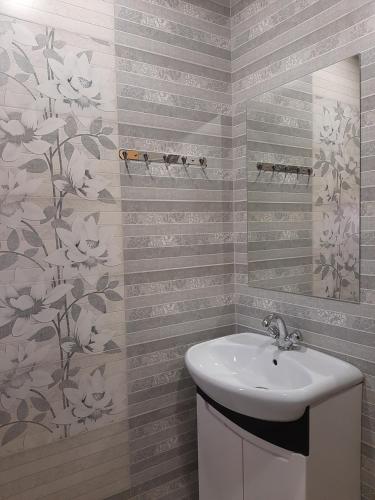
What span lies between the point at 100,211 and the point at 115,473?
1.13m

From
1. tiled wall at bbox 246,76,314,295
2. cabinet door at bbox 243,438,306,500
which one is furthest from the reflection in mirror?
cabinet door at bbox 243,438,306,500

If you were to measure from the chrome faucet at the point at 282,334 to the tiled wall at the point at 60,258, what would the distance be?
0.65 meters

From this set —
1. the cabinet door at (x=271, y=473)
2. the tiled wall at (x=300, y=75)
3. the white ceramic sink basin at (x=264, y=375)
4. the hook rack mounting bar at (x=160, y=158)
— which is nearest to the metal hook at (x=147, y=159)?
the hook rack mounting bar at (x=160, y=158)

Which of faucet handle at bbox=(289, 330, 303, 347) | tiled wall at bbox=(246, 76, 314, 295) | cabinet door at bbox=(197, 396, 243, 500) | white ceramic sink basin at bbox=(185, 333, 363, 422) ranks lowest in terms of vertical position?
cabinet door at bbox=(197, 396, 243, 500)

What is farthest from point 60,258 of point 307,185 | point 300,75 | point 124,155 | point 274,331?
point 300,75

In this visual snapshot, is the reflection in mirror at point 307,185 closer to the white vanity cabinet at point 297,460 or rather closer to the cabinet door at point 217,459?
the white vanity cabinet at point 297,460

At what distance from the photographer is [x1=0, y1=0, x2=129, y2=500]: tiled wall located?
131cm

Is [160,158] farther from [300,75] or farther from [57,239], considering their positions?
[300,75]

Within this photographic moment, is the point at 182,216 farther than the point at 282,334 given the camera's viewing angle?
Yes

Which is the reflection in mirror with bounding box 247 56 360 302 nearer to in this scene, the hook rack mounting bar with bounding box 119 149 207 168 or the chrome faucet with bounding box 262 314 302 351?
the chrome faucet with bounding box 262 314 302 351

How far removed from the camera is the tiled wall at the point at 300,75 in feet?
4.19

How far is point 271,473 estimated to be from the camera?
4.08ft

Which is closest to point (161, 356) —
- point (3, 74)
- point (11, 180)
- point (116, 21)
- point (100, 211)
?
point (100, 211)

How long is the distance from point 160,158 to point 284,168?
0.56 meters
